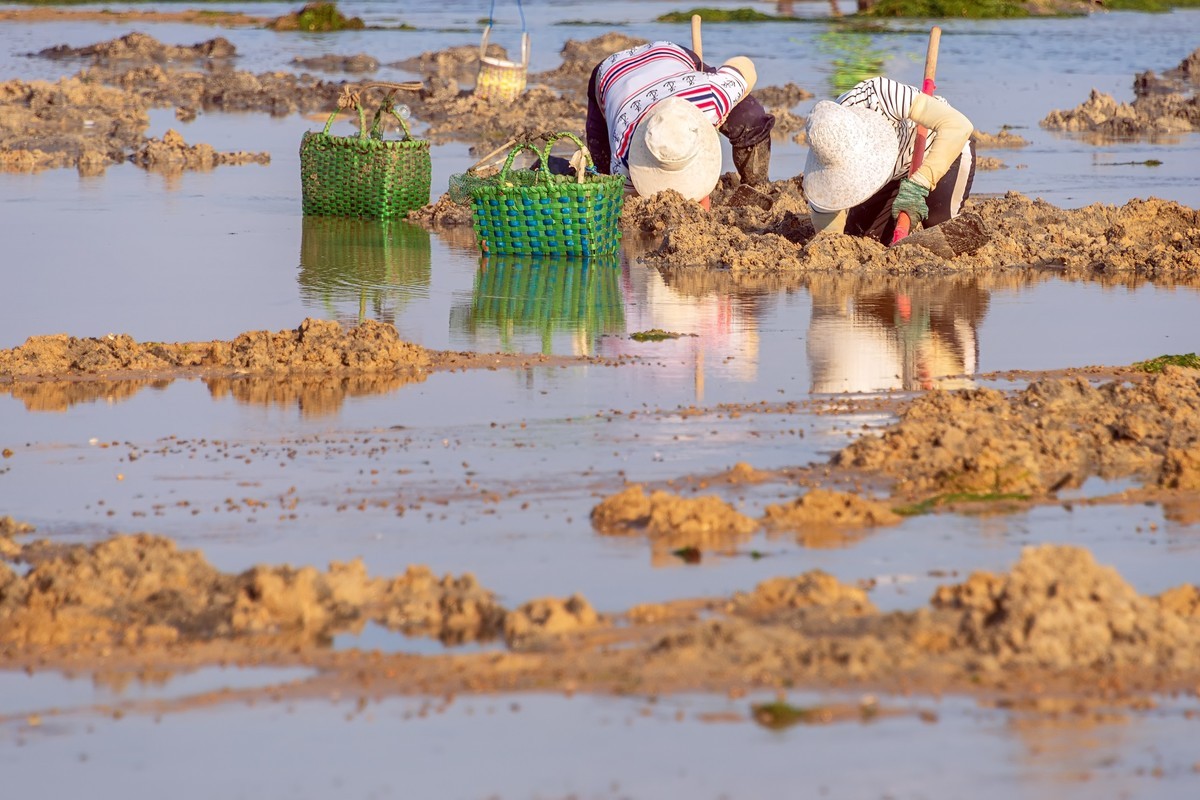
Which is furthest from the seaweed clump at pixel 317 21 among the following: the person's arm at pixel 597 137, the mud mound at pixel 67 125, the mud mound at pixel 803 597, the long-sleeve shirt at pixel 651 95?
the mud mound at pixel 803 597

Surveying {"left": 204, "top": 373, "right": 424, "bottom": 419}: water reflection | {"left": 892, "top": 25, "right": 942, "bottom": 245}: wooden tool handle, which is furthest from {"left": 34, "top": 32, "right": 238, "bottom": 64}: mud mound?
{"left": 204, "top": 373, "right": 424, "bottom": 419}: water reflection

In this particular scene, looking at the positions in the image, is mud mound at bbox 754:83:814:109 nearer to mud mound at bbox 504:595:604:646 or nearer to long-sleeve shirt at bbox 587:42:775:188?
long-sleeve shirt at bbox 587:42:775:188

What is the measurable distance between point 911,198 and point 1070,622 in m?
6.88

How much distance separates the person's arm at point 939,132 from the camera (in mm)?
11203

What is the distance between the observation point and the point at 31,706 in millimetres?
4668

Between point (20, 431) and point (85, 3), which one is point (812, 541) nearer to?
point (20, 431)

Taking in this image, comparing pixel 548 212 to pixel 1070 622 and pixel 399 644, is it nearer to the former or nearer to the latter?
pixel 399 644

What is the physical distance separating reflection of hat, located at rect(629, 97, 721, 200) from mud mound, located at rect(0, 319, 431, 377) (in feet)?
14.1

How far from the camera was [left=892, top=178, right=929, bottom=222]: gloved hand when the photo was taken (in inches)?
444

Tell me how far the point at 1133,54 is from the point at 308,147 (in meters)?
22.3

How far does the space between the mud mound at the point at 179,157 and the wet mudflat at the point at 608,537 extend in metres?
6.21

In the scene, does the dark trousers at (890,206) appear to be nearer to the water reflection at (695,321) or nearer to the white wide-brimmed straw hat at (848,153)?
the white wide-brimmed straw hat at (848,153)

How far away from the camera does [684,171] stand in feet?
42.8

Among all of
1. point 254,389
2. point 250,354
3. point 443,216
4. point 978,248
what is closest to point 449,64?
point 443,216
